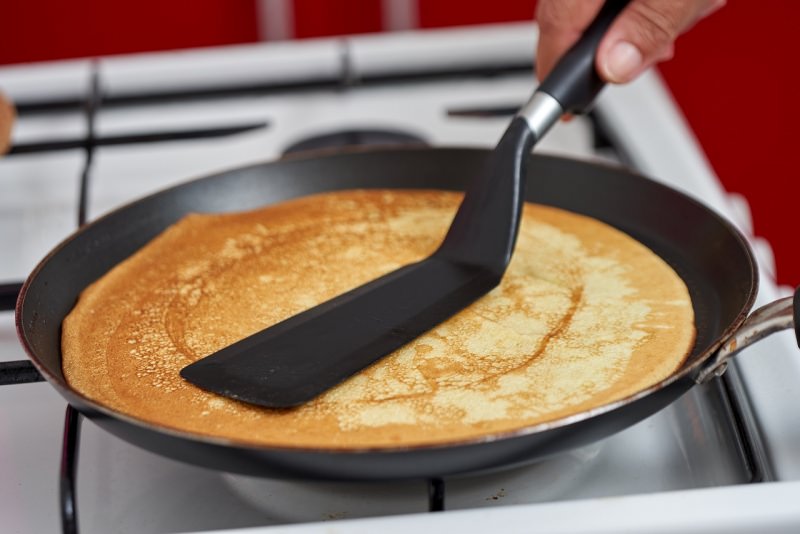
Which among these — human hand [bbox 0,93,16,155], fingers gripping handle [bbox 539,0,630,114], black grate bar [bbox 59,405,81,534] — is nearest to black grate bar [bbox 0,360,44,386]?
black grate bar [bbox 59,405,81,534]

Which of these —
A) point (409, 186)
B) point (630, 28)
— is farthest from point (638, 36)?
point (409, 186)

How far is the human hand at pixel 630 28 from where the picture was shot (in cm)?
81

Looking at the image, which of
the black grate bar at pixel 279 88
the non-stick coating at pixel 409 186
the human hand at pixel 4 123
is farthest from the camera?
the black grate bar at pixel 279 88

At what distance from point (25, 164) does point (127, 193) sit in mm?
158

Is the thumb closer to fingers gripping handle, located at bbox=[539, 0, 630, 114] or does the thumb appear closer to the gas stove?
fingers gripping handle, located at bbox=[539, 0, 630, 114]

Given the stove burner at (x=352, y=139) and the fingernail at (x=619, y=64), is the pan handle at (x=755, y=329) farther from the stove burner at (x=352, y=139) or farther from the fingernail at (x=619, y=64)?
the stove burner at (x=352, y=139)

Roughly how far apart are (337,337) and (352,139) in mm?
516

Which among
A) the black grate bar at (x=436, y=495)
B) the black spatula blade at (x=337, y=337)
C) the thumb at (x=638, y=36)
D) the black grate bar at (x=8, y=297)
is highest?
the thumb at (x=638, y=36)

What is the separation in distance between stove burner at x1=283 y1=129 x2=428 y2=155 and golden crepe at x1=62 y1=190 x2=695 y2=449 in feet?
0.62

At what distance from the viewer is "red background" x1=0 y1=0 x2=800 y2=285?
1.87 meters

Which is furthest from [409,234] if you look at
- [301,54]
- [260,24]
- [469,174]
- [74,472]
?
[260,24]

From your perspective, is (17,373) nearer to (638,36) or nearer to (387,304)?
(387,304)

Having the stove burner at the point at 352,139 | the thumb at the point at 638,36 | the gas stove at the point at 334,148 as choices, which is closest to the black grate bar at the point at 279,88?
the gas stove at the point at 334,148

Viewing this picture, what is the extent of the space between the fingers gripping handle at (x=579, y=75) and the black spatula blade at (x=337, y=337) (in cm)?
16
